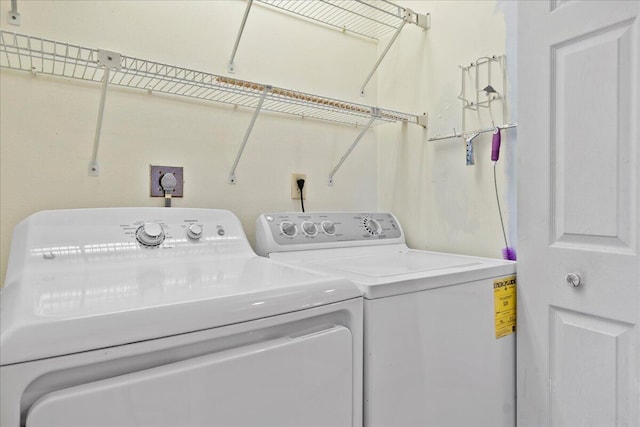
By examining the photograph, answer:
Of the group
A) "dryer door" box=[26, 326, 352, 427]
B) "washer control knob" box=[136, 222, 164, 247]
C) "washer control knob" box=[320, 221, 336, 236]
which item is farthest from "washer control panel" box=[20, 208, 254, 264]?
"dryer door" box=[26, 326, 352, 427]

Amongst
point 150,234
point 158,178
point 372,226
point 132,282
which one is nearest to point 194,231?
point 150,234

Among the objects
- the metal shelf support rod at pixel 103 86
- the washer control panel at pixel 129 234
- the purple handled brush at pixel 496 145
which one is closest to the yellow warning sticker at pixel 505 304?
the purple handled brush at pixel 496 145

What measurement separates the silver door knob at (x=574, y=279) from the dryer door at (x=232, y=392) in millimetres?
736

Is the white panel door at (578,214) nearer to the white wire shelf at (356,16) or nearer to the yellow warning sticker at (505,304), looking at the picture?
the yellow warning sticker at (505,304)

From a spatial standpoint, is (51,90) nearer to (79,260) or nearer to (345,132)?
(79,260)

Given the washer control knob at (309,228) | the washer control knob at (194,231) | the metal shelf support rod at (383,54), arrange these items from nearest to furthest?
1. the washer control knob at (194,231)
2. the washer control knob at (309,228)
3. the metal shelf support rod at (383,54)

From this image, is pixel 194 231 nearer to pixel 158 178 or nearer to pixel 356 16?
pixel 158 178

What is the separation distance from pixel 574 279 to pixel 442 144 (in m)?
0.83

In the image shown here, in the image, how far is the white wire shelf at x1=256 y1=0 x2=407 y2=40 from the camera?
1.73m

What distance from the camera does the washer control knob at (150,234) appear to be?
1.19 m

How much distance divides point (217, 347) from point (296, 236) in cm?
76

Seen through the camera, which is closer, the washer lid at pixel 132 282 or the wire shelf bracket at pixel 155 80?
the washer lid at pixel 132 282

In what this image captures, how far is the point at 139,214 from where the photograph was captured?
4.09 ft

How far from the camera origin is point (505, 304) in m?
1.27
